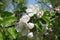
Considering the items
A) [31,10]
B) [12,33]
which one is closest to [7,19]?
[12,33]

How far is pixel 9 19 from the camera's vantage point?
101cm

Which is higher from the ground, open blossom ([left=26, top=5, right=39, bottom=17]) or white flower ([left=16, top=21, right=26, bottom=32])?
open blossom ([left=26, top=5, right=39, bottom=17])

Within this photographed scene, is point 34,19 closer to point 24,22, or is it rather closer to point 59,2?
point 24,22

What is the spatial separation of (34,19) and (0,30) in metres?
0.25

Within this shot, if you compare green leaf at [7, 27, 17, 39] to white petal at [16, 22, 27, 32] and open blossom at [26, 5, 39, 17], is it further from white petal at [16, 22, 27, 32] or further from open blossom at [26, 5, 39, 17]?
open blossom at [26, 5, 39, 17]

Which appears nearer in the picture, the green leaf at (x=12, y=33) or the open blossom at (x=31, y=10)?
the green leaf at (x=12, y=33)

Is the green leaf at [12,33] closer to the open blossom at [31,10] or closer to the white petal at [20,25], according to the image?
Answer: the white petal at [20,25]

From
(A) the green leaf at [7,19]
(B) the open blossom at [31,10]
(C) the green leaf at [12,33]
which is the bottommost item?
(C) the green leaf at [12,33]

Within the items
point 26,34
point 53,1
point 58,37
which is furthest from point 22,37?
point 58,37

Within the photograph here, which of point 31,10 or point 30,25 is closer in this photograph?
point 30,25

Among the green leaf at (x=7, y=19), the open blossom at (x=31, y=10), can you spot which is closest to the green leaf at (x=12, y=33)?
the green leaf at (x=7, y=19)

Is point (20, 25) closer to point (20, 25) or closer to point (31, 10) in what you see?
point (20, 25)

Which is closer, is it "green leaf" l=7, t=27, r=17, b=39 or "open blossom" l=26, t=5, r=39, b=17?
"green leaf" l=7, t=27, r=17, b=39

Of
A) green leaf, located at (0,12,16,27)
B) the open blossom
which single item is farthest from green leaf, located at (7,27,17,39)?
the open blossom
